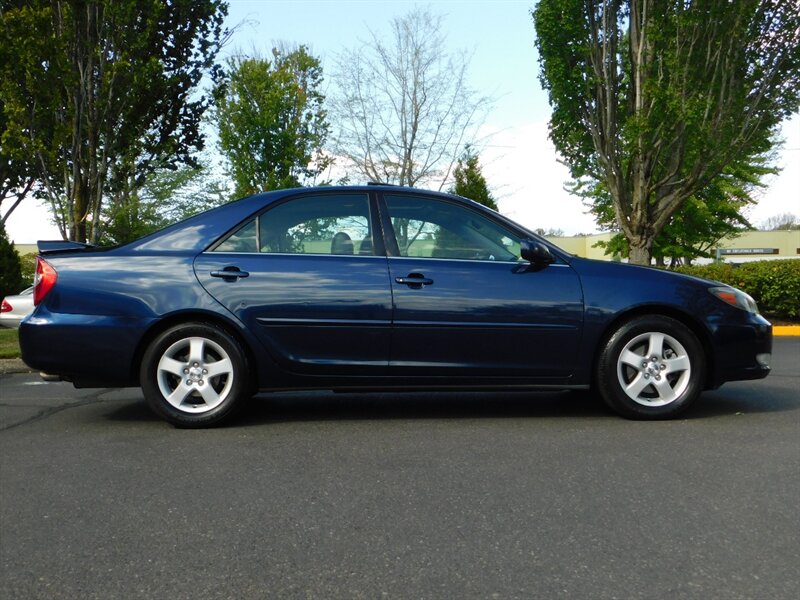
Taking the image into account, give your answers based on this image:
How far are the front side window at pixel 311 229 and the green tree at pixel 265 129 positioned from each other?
18.6 meters

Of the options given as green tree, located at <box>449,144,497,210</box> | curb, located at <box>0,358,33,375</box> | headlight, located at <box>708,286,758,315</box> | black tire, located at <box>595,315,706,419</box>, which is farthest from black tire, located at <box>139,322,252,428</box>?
green tree, located at <box>449,144,497,210</box>

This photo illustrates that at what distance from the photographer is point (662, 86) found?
17828 millimetres

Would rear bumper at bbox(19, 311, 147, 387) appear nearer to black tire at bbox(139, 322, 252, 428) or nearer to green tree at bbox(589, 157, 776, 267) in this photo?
black tire at bbox(139, 322, 252, 428)

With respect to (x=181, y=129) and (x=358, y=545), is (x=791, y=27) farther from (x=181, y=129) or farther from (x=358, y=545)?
(x=358, y=545)

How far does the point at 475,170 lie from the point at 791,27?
16.5m

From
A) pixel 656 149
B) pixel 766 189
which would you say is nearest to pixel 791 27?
pixel 656 149

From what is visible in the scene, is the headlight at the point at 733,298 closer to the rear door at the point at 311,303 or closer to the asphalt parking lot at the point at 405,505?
the asphalt parking lot at the point at 405,505

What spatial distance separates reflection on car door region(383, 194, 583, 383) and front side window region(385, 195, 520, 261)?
0.9 inches

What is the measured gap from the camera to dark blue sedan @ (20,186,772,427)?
5.42 meters

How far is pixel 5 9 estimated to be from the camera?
1441 centimetres

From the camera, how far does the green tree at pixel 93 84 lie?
13484 mm

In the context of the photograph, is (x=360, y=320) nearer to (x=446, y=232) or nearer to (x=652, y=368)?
(x=446, y=232)

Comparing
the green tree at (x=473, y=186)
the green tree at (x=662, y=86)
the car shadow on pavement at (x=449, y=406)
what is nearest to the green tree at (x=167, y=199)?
the green tree at (x=473, y=186)

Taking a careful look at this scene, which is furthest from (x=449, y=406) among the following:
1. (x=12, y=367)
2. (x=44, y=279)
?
(x=12, y=367)
